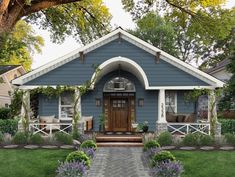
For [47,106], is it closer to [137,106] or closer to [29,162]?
[137,106]

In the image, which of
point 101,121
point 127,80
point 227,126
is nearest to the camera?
point 227,126

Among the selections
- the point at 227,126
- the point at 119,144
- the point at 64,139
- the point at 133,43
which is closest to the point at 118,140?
the point at 119,144

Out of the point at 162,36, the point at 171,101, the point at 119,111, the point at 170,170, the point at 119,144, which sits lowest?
the point at 119,144

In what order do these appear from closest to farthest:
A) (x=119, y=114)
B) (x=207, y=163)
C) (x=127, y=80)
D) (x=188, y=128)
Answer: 1. (x=207, y=163)
2. (x=188, y=128)
3. (x=127, y=80)
4. (x=119, y=114)

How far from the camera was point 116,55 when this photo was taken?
793 inches

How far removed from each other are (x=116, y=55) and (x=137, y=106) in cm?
378

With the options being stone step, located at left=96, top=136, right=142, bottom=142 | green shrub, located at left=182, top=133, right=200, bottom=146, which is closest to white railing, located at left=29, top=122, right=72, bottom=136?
stone step, located at left=96, top=136, right=142, bottom=142

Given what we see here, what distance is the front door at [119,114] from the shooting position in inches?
891

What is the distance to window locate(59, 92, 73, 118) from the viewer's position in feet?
72.1

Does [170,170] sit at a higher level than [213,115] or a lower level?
lower

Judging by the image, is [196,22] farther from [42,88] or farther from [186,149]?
[42,88]

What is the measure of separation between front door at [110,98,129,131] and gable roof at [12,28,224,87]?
4152mm

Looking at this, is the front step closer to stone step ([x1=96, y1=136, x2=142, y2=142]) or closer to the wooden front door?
stone step ([x1=96, y1=136, x2=142, y2=142])

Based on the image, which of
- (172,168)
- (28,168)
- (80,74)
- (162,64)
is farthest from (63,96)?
(172,168)
